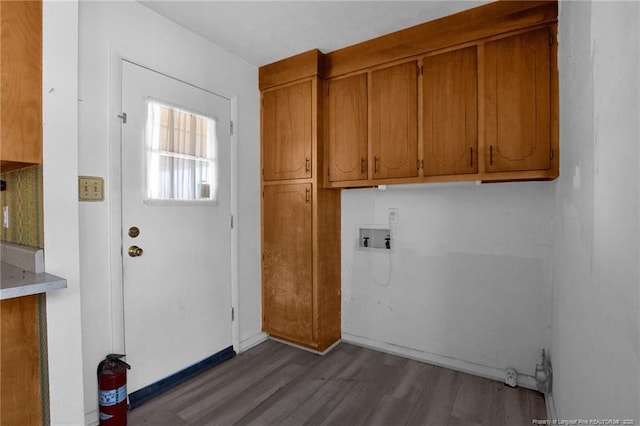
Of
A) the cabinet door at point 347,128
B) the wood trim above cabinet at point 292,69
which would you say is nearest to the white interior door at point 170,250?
the wood trim above cabinet at point 292,69

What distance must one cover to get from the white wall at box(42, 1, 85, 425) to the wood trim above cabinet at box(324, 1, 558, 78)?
5.90 ft

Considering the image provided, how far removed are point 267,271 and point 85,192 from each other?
1.57m

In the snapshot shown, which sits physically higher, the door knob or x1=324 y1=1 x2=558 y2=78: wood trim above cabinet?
x1=324 y1=1 x2=558 y2=78: wood trim above cabinet

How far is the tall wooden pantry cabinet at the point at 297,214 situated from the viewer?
2.56 metres

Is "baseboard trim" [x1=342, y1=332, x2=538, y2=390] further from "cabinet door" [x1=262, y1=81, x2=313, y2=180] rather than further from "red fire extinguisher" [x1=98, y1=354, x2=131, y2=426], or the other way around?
"red fire extinguisher" [x1=98, y1=354, x2=131, y2=426]

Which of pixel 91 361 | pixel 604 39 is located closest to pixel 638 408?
pixel 604 39

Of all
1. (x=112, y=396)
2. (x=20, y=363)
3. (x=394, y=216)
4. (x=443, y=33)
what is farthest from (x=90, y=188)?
(x=443, y=33)

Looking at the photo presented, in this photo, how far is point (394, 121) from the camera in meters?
2.29

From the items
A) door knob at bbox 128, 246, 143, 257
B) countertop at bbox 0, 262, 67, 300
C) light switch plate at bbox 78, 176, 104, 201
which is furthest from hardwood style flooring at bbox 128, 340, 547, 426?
light switch plate at bbox 78, 176, 104, 201

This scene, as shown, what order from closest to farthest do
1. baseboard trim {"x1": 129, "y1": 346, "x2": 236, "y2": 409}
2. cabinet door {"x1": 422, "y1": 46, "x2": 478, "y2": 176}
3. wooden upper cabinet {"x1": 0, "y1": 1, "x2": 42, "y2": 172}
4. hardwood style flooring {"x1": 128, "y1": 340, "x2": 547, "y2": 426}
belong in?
wooden upper cabinet {"x1": 0, "y1": 1, "x2": 42, "y2": 172}
hardwood style flooring {"x1": 128, "y1": 340, "x2": 547, "y2": 426}
baseboard trim {"x1": 129, "y1": 346, "x2": 236, "y2": 409}
cabinet door {"x1": 422, "y1": 46, "x2": 478, "y2": 176}

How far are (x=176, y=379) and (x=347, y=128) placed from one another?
2.32 meters

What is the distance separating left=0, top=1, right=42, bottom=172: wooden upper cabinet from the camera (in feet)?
3.79

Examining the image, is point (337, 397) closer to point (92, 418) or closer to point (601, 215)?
point (92, 418)

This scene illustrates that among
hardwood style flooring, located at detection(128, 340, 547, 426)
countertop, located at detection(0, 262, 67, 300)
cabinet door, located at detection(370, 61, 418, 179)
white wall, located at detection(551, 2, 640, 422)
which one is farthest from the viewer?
cabinet door, located at detection(370, 61, 418, 179)
